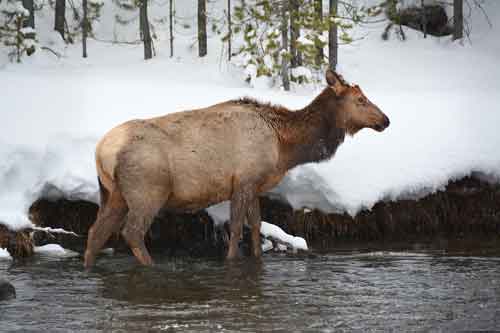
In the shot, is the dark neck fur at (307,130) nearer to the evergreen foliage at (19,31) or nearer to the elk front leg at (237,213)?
the elk front leg at (237,213)

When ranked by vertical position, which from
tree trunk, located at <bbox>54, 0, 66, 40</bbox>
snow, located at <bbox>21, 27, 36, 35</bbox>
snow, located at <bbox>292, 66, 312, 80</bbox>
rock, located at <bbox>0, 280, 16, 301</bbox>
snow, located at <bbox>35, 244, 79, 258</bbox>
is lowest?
snow, located at <bbox>35, 244, 79, 258</bbox>

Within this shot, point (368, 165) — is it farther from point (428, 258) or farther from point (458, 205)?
point (428, 258)

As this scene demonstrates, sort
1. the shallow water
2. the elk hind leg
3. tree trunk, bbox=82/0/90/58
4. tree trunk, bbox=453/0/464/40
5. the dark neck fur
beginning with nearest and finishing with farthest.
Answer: the shallow water, the elk hind leg, the dark neck fur, tree trunk, bbox=453/0/464/40, tree trunk, bbox=82/0/90/58

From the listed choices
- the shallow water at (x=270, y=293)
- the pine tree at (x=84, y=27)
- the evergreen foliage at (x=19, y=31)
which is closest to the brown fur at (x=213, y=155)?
the shallow water at (x=270, y=293)

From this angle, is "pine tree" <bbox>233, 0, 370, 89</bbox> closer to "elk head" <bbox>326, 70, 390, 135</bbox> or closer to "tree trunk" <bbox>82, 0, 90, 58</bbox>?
"elk head" <bbox>326, 70, 390, 135</bbox>

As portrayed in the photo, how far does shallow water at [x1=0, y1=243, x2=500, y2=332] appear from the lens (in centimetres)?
498

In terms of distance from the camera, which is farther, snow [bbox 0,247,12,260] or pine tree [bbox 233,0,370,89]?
pine tree [bbox 233,0,370,89]

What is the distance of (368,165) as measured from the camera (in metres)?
9.35

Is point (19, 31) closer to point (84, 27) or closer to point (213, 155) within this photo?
point (84, 27)

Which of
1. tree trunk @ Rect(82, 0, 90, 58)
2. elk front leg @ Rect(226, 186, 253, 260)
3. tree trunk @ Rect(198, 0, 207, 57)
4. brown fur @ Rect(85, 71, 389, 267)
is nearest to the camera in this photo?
brown fur @ Rect(85, 71, 389, 267)

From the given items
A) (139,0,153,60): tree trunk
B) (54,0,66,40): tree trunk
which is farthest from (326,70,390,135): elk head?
(54,0,66,40): tree trunk

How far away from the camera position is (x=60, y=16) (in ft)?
82.4

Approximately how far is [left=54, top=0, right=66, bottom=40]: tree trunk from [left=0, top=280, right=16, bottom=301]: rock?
20.1 meters

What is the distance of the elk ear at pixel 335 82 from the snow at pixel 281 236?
1702mm
